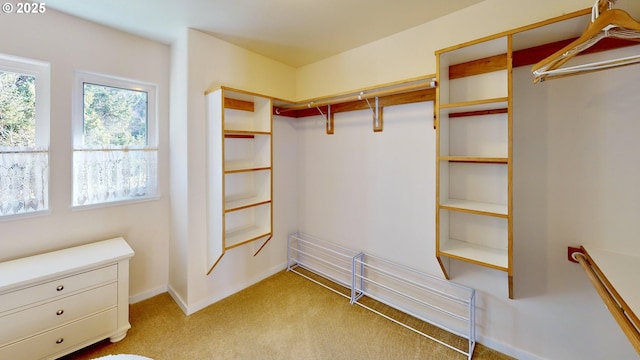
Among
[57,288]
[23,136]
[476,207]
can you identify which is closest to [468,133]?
[476,207]

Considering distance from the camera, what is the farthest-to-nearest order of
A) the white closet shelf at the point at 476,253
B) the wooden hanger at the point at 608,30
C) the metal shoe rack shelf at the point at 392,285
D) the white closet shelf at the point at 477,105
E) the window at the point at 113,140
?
the window at the point at 113,140
the metal shoe rack shelf at the point at 392,285
the white closet shelf at the point at 476,253
the white closet shelf at the point at 477,105
the wooden hanger at the point at 608,30

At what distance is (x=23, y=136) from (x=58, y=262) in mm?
950

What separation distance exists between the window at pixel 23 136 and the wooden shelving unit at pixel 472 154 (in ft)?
9.32

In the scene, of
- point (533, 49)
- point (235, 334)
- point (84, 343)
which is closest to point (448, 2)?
point (533, 49)

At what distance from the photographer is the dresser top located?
5.08ft

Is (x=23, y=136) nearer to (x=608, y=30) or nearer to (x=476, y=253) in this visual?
(x=476, y=253)

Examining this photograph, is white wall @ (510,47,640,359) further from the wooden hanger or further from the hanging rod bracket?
the hanging rod bracket

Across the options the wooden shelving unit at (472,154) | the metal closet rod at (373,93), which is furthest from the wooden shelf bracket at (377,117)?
the wooden shelving unit at (472,154)

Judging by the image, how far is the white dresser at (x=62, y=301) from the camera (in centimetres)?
152

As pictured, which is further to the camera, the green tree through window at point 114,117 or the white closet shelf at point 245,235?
the white closet shelf at point 245,235

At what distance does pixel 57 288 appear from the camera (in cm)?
164

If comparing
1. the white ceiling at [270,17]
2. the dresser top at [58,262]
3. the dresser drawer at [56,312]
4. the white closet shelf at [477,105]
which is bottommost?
the dresser drawer at [56,312]

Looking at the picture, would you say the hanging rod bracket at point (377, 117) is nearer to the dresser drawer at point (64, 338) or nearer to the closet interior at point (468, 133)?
the closet interior at point (468, 133)

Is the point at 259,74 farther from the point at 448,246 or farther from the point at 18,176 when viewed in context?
the point at 448,246
